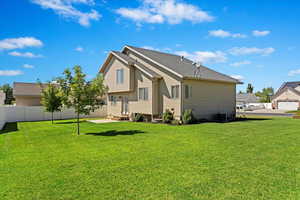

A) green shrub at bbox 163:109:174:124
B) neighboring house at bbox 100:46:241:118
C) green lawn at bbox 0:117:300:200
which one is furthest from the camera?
A: neighboring house at bbox 100:46:241:118

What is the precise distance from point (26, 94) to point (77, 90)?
Result: 19571 millimetres

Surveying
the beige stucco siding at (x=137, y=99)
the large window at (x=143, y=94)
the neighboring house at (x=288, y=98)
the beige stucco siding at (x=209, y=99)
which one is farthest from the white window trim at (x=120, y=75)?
the neighboring house at (x=288, y=98)

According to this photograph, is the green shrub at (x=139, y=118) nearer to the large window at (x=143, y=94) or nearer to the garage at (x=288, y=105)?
the large window at (x=143, y=94)

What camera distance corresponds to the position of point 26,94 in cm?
2642

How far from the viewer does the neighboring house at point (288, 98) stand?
140 feet

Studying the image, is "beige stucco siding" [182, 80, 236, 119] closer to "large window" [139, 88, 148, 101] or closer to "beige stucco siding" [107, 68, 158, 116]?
"beige stucco siding" [107, 68, 158, 116]

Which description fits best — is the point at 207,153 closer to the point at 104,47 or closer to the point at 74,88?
the point at 74,88

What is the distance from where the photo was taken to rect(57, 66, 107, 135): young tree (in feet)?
37.9

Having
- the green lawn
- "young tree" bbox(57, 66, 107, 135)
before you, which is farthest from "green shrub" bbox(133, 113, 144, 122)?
the green lawn

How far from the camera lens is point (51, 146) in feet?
28.2

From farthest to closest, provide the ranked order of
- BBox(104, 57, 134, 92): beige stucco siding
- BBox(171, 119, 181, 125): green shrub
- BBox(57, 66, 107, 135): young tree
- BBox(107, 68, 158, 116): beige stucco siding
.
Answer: BBox(104, 57, 134, 92): beige stucco siding, BBox(107, 68, 158, 116): beige stucco siding, BBox(171, 119, 181, 125): green shrub, BBox(57, 66, 107, 135): young tree

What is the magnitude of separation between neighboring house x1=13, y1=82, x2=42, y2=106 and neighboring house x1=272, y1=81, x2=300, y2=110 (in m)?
49.9

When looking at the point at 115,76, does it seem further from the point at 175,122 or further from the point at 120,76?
the point at 175,122

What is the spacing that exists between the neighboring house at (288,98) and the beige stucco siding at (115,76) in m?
41.4
